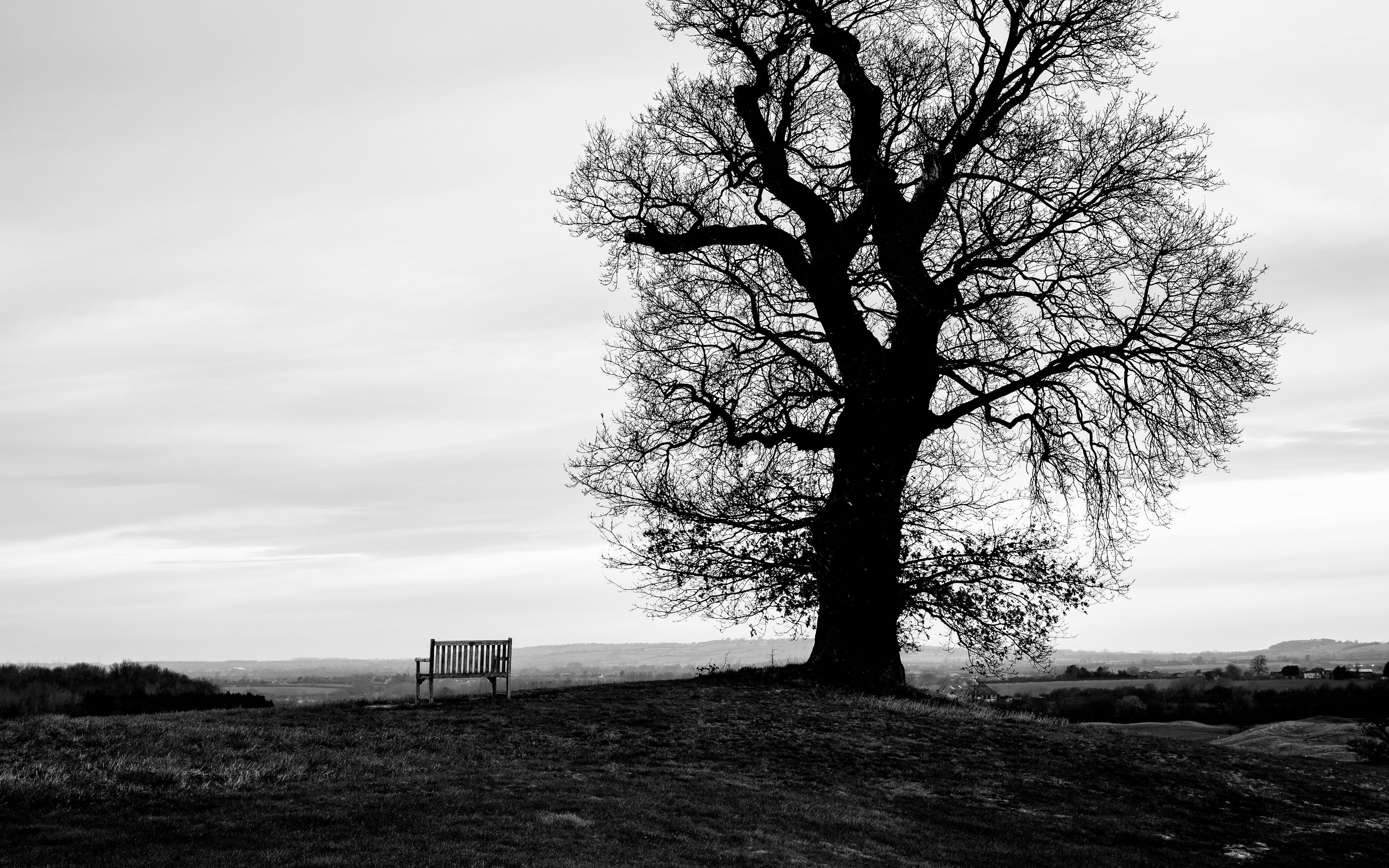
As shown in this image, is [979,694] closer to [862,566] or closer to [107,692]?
[862,566]

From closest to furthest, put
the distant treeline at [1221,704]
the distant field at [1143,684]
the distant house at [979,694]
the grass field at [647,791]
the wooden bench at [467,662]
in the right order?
1. the grass field at [647,791]
2. the wooden bench at [467,662]
3. the distant house at [979,694]
4. the distant treeline at [1221,704]
5. the distant field at [1143,684]

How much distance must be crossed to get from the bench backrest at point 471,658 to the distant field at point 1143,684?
44093 mm

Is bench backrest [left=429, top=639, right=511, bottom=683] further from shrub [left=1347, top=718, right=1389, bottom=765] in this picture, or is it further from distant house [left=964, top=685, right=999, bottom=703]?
shrub [left=1347, top=718, right=1389, bottom=765]

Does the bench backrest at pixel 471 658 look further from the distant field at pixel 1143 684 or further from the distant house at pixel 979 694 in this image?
the distant field at pixel 1143 684

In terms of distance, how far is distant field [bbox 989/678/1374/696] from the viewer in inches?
2440

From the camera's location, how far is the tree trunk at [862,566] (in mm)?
19500

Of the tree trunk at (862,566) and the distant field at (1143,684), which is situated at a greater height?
the tree trunk at (862,566)

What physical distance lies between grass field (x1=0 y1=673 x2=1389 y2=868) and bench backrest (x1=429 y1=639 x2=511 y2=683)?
0.68 meters

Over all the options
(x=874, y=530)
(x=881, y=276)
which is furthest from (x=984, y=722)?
(x=881, y=276)

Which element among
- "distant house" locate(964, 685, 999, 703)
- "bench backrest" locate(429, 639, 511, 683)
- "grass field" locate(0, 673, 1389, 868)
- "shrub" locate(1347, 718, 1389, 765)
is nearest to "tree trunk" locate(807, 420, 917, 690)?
"grass field" locate(0, 673, 1389, 868)

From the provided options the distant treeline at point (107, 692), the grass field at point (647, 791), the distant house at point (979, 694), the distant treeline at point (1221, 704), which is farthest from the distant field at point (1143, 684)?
the grass field at point (647, 791)

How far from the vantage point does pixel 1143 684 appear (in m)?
68.9

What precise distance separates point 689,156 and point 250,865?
16.5 meters

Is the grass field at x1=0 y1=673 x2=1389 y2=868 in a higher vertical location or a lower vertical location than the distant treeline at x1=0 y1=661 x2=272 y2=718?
lower
